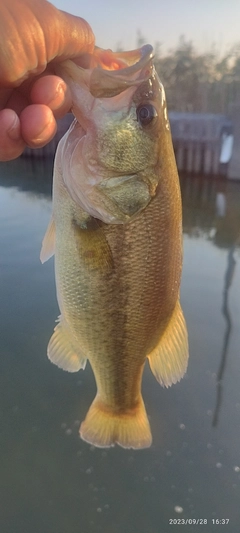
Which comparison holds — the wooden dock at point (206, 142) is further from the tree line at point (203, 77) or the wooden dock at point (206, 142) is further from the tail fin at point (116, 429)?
the tail fin at point (116, 429)

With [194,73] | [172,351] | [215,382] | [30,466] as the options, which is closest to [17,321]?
[30,466]

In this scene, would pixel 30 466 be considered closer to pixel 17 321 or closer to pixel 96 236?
pixel 17 321

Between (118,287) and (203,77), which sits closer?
(118,287)

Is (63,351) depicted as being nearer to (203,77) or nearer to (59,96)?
(59,96)

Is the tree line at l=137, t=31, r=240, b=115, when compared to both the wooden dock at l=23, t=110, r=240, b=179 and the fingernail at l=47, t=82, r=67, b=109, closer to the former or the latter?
the wooden dock at l=23, t=110, r=240, b=179

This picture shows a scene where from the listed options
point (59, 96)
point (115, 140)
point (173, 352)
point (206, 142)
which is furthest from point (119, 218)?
point (206, 142)

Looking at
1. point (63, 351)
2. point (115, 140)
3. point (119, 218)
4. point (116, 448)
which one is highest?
point (115, 140)

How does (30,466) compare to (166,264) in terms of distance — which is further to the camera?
(30,466)

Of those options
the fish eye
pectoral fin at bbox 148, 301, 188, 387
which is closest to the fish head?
the fish eye
